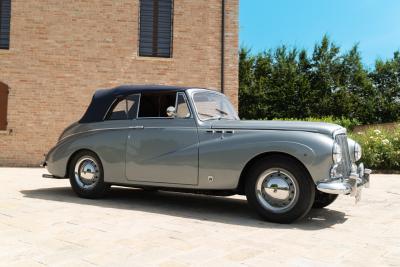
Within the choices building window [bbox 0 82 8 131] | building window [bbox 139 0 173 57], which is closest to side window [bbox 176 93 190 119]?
building window [bbox 139 0 173 57]

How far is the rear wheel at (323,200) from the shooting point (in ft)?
18.4

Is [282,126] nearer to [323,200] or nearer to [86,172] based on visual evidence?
[323,200]

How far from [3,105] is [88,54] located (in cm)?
303

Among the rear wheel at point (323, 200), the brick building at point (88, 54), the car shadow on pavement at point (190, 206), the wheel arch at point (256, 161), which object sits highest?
the brick building at point (88, 54)

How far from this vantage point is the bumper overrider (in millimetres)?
4621

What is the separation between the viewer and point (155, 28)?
1369 centimetres

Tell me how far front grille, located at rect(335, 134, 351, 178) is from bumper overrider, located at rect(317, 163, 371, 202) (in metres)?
0.07

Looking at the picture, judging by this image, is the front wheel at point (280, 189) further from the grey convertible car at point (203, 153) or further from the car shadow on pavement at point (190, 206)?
the car shadow on pavement at point (190, 206)

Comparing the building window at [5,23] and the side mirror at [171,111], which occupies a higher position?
the building window at [5,23]

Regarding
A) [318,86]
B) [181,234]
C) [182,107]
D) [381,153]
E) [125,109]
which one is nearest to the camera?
[181,234]

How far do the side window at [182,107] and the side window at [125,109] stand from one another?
2.49 feet

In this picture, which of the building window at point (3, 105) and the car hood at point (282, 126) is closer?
the car hood at point (282, 126)

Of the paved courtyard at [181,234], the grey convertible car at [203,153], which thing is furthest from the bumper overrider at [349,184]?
the paved courtyard at [181,234]

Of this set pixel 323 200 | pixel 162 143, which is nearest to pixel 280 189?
pixel 323 200
